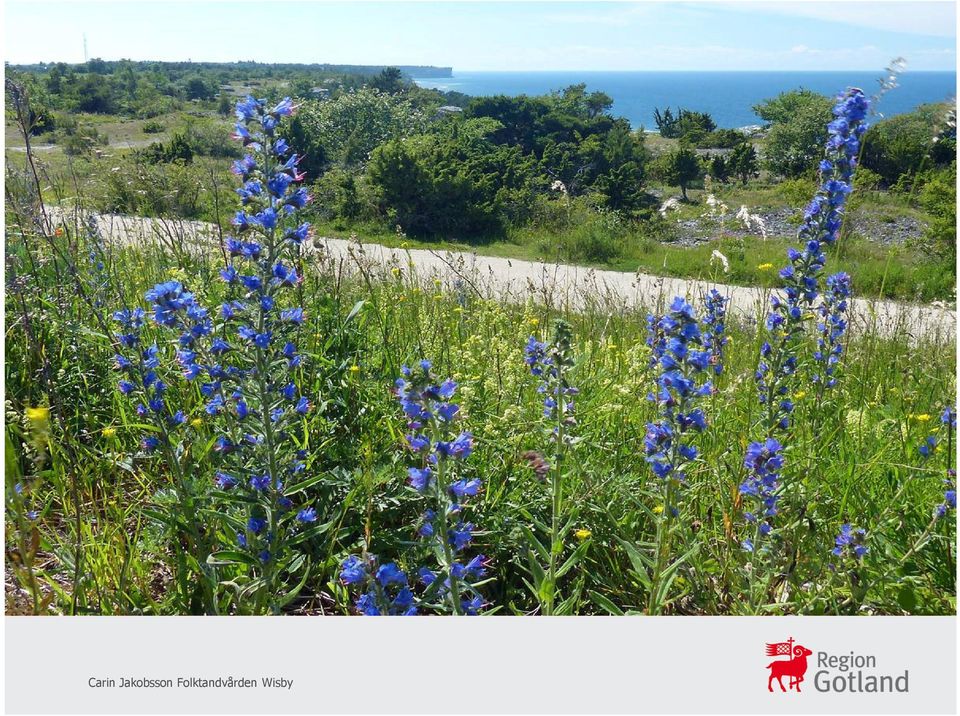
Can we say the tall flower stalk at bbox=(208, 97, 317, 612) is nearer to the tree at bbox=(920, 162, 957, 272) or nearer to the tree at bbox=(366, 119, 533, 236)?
the tree at bbox=(920, 162, 957, 272)

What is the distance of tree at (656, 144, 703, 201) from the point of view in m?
26.1

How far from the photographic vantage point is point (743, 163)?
28047 mm

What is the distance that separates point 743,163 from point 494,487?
28209 millimetres

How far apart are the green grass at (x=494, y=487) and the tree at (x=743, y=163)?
86.6ft

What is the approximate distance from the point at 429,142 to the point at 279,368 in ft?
69.0

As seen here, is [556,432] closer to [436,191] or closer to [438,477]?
[438,477]

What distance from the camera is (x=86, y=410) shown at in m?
3.04

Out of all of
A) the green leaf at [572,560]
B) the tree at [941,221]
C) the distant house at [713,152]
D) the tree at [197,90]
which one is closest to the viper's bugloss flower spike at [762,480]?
the green leaf at [572,560]

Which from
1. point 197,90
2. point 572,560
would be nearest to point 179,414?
point 572,560

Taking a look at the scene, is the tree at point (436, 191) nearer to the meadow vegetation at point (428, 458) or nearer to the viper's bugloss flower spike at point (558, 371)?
the meadow vegetation at point (428, 458)

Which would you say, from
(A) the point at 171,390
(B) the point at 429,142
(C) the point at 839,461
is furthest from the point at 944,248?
(A) the point at 171,390

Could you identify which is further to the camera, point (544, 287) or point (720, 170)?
point (720, 170)

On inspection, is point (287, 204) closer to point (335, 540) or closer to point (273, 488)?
point (273, 488)

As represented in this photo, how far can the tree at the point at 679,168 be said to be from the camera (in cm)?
2606
